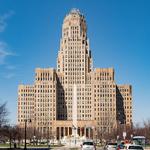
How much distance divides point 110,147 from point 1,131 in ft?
67.0

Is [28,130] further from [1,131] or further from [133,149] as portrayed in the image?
[133,149]

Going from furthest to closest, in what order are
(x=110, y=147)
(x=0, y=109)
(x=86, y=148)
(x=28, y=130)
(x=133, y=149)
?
1. (x=28, y=130)
2. (x=0, y=109)
3. (x=110, y=147)
4. (x=86, y=148)
5. (x=133, y=149)

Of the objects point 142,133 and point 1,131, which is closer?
point 1,131

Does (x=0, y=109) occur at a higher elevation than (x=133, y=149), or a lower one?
higher

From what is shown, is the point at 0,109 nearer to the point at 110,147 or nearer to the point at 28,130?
the point at 110,147

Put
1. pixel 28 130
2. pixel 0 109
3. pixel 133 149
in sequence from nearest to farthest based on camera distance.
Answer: pixel 133 149, pixel 0 109, pixel 28 130

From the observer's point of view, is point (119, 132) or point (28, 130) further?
point (28, 130)

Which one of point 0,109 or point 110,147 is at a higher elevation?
point 0,109

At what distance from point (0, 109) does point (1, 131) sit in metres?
7.11

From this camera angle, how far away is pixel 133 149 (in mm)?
51781

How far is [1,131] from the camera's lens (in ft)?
265

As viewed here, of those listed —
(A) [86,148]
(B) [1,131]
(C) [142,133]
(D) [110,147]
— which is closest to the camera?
(A) [86,148]

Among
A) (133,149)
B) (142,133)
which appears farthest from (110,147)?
(142,133)

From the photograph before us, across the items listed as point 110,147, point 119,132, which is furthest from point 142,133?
point 110,147
